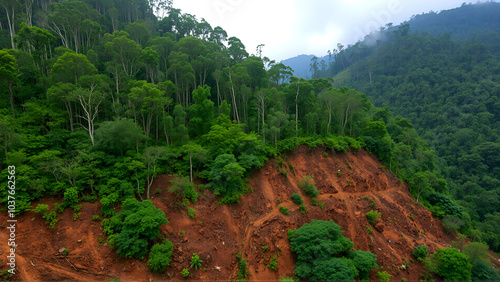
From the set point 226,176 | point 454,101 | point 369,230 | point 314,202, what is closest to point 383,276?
point 369,230

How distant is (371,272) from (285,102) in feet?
79.6

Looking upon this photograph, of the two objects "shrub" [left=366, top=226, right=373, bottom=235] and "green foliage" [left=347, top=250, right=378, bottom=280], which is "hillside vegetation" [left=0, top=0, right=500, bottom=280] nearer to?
"green foliage" [left=347, top=250, right=378, bottom=280]

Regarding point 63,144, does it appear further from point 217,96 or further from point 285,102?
point 285,102

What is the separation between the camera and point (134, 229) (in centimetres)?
1316

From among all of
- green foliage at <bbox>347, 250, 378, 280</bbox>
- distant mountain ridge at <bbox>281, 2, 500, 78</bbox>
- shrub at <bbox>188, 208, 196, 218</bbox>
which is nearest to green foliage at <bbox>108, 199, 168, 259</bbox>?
shrub at <bbox>188, 208, 196, 218</bbox>

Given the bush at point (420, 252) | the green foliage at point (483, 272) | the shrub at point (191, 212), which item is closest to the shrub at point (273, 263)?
the shrub at point (191, 212)

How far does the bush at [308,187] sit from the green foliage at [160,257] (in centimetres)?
1474

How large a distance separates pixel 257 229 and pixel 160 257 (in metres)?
8.12

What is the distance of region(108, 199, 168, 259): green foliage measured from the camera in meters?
12.9

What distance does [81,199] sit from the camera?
49.4 ft

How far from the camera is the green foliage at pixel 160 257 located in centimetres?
1292

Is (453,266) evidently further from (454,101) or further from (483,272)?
(454,101)

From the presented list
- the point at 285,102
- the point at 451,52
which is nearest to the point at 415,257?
the point at 285,102

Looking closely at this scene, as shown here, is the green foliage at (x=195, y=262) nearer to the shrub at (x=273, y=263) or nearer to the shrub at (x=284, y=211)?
the shrub at (x=273, y=263)
